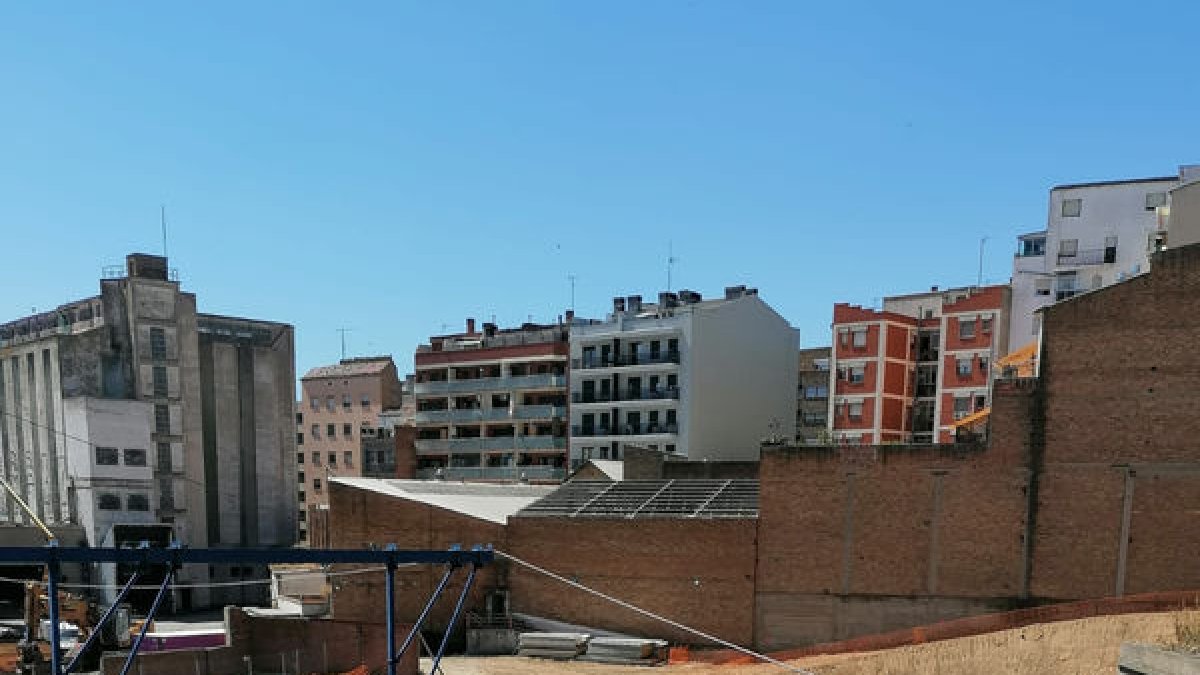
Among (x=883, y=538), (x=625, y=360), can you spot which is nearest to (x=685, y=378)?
(x=625, y=360)

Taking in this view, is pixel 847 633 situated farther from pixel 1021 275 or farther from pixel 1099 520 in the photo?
pixel 1021 275

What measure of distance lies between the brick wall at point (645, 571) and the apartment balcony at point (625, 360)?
21.0 m

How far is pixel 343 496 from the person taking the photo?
34.7m

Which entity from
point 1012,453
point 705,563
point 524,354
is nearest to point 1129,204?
point 1012,453

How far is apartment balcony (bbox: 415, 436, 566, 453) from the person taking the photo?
5512 centimetres

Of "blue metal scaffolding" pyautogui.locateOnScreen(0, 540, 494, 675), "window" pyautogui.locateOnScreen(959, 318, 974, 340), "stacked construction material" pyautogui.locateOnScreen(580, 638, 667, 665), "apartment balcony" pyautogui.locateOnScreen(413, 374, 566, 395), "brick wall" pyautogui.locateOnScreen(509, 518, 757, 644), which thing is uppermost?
"window" pyautogui.locateOnScreen(959, 318, 974, 340)

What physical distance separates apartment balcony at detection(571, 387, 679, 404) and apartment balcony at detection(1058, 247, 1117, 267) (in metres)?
26.0

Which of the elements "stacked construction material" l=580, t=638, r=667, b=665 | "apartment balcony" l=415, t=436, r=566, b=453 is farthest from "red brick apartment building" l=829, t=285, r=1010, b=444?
"stacked construction material" l=580, t=638, r=667, b=665

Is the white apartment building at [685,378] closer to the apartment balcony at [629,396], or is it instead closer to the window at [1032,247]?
the apartment balcony at [629,396]

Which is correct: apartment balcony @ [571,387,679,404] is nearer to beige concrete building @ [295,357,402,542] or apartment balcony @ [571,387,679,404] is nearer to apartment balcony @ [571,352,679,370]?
apartment balcony @ [571,352,679,370]

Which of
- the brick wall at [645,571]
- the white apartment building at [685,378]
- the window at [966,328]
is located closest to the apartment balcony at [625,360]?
the white apartment building at [685,378]

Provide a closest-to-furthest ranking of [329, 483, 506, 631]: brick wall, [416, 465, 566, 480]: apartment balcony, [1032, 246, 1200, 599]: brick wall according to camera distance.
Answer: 1. [1032, 246, 1200, 599]: brick wall
2. [329, 483, 506, 631]: brick wall
3. [416, 465, 566, 480]: apartment balcony

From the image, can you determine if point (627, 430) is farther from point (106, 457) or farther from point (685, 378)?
point (106, 457)

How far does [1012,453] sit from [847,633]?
28.7 feet
